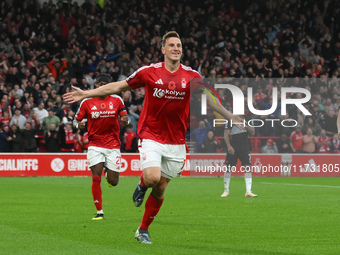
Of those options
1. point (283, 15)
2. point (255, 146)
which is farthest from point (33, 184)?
point (283, 15)

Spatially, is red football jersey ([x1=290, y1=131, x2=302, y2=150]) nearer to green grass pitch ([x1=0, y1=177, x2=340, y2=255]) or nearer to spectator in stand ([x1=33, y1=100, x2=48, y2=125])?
green grass pitch ([x1=0, y1=177, x2=340, y2=255])

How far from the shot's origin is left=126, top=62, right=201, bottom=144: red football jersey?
8820 mm

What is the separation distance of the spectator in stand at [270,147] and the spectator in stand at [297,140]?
736mm

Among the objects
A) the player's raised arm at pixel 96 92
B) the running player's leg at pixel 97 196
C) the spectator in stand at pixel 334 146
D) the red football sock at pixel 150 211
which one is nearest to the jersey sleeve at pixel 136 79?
the player's raised arm at pixel 96 92

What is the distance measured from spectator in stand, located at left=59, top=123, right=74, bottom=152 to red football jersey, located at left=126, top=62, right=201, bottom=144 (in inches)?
684

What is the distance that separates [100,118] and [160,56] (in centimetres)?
1918

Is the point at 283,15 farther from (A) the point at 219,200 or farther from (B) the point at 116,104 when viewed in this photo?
(B) the point at 116,104

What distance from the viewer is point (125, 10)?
33344 millimetres

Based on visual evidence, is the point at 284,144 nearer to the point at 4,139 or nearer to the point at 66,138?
the point at 66,138

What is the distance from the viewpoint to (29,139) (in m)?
26.0

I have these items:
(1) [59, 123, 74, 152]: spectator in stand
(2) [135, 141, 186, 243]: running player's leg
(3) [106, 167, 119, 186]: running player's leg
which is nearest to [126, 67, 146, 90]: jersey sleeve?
(2) [135, 141, 186, 243]: running player's leg

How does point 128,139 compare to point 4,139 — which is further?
point 128,139

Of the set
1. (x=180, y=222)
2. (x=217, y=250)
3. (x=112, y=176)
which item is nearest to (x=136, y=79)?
(x=217, y=250)

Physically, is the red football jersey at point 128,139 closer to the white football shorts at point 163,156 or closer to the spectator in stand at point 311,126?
the spectator in stand at point 311,126
